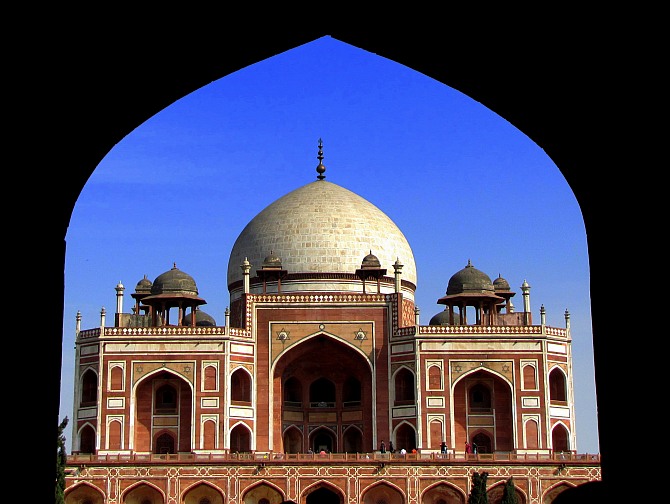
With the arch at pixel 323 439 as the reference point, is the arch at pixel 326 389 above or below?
above

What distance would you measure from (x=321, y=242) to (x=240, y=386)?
6.64 m

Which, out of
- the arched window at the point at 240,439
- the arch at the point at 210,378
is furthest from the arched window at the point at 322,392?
the arch at the point at 210,378

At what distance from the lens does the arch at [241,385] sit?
33562mm

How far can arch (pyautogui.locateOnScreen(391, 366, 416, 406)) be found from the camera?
33.5m

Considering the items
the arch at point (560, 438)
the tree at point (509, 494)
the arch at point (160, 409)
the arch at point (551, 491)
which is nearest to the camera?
the tree at point (509, 494)

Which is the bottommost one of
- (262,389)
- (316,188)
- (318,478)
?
(318,478)

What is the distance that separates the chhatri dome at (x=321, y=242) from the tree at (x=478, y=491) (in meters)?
10.6

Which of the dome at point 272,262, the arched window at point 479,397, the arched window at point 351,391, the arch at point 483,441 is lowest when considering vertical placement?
the arch at point 483,441

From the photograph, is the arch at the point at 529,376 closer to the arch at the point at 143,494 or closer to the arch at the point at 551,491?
the arch at the point at 551,491

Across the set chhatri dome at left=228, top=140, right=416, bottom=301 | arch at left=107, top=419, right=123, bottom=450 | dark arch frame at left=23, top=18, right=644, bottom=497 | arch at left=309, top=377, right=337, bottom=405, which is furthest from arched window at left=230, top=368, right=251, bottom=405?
dark arch frame at left=23, top=18, right=644, bottom=497

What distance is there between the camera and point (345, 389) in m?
35.9

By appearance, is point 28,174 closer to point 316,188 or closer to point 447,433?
point 447,433

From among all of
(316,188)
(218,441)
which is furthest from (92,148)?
(316,188)

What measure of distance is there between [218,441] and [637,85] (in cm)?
2793
